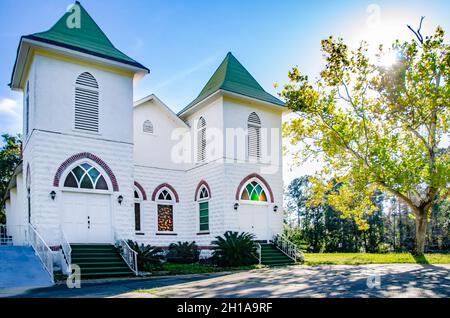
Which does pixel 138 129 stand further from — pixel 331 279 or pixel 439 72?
pixel 439 72

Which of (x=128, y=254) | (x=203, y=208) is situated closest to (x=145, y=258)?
(x=128, y=254)

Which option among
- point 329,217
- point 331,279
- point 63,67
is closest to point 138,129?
point 63,67

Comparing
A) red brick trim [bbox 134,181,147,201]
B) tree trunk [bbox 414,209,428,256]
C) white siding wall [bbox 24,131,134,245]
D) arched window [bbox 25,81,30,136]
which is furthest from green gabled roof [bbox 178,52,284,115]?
tree trunk [bbox 414,209,428,256]

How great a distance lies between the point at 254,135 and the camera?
73.0 ft

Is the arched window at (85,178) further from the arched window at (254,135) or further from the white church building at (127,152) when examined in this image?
the arched window at (254,135)

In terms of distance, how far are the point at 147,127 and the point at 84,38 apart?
5.53 meters

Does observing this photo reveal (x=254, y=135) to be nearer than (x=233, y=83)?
No

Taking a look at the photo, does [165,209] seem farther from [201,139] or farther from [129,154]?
[129,154]

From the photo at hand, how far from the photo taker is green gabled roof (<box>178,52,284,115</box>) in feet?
70.7

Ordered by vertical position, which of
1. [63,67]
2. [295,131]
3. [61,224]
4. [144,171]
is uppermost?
[63,67]

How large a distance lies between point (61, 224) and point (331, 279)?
10225 mm

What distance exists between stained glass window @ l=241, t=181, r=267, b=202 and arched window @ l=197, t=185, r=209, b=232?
1.97 meters

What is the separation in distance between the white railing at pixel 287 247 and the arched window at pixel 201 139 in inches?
226

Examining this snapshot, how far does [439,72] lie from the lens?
18953 mm
